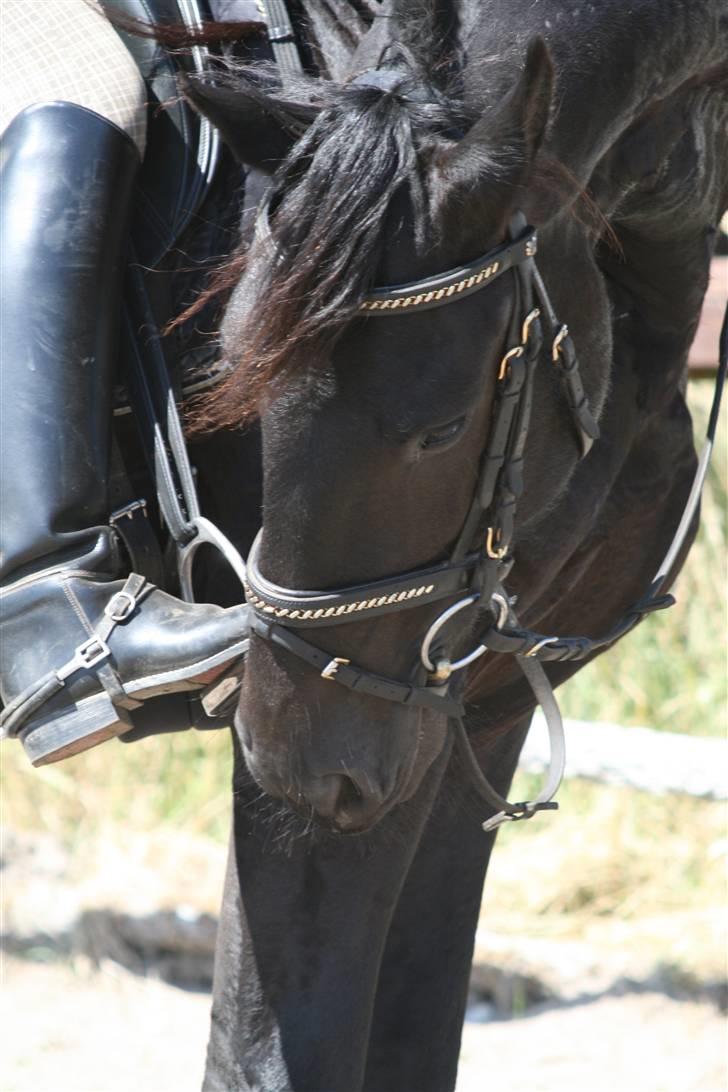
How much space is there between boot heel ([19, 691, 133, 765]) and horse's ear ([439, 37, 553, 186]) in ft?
2.75

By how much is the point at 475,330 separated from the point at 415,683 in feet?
1.46

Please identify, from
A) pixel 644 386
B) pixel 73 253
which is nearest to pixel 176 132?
pixel 73 253

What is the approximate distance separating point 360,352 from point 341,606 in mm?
297

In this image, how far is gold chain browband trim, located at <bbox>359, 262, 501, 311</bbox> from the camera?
169cm

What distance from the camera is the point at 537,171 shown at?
6.00ft

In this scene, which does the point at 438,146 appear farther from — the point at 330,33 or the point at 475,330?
the point at 330,33

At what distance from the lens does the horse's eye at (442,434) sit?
68.2 inches

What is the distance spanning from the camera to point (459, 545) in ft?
6.07

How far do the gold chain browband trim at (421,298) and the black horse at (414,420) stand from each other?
0.02 meters

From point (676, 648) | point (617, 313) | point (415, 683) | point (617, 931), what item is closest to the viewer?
point (415, 683)

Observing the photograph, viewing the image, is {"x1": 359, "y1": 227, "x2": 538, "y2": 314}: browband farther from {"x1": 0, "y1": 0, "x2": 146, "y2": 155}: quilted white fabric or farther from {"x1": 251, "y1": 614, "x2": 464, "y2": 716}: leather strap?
{"x1": 0, "y1": 0, "x2": 146, "y2": 155}: quilted white fabric

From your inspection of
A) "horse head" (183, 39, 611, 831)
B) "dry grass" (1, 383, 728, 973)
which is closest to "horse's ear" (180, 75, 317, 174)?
"horse head" (183, 39, 611, 831)

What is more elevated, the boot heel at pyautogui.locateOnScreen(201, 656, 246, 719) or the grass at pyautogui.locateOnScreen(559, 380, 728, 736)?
the boot heel at pyautogui.locateOnScreen(201, 656, 246, 719)

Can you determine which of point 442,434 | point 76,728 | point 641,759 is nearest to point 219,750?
point 641,759
